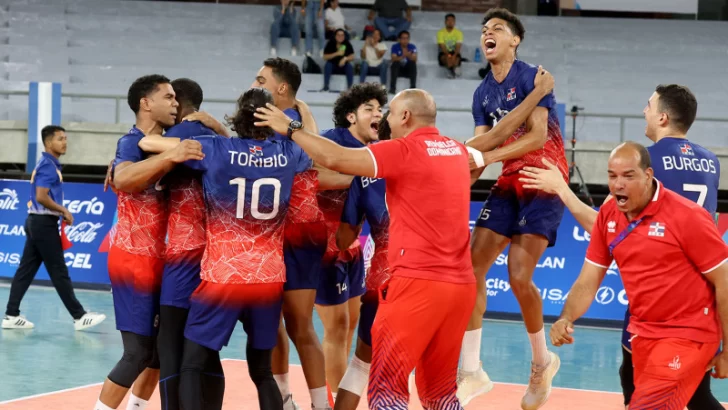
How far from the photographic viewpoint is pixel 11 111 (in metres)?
21.0

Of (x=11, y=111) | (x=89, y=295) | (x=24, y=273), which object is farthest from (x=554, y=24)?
(x=24, y=273)

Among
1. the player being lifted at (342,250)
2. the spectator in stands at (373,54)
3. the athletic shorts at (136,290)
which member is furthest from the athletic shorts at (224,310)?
the spectator in stands at (373,54)

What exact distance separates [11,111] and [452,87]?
949 cm

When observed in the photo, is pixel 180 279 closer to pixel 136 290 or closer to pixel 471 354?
pixel 136 290

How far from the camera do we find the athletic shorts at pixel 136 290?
635cm

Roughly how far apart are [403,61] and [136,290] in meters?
15.7

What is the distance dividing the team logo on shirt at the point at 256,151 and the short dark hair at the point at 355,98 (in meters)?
1.44

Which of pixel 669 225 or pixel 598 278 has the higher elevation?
pixel 669 225

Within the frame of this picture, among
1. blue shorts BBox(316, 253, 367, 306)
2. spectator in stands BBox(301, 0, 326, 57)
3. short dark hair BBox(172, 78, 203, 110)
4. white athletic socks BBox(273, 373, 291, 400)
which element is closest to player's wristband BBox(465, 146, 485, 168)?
blue shorts BBox(316, 253, 367, 306)

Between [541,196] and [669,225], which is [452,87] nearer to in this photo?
[541,196]

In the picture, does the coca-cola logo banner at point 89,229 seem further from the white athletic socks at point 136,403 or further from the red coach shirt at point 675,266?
the red coach shirt at point 675,266

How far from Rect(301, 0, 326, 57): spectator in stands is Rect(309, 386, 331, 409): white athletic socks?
15.9 m

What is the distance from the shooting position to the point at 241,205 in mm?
5891

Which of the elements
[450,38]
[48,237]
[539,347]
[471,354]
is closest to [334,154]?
[471,354]
